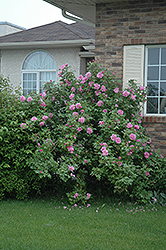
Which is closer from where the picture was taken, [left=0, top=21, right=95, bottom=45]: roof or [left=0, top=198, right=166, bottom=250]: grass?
[left=0, top=198, right=166, bottom=250]: grass

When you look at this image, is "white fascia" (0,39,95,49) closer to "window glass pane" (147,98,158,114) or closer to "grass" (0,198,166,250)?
"window glass pane" (147,98,158,114)

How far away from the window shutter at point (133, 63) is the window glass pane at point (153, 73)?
0.55 ft

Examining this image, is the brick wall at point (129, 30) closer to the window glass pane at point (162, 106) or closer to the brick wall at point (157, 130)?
the brick wall at point (157, 130)

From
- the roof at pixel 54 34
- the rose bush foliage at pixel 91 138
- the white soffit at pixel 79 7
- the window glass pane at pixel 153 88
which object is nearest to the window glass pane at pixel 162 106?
the window glass pane at pixel 153 88

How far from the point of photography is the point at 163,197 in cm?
626

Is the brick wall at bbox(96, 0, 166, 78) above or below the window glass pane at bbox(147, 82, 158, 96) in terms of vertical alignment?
above

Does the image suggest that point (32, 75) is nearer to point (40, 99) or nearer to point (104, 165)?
point (40, 99)

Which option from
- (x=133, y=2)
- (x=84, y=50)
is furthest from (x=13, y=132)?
(x=84, y=50)

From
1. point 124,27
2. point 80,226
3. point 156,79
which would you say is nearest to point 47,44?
point 124,27

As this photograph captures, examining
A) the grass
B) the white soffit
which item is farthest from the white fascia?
the grass

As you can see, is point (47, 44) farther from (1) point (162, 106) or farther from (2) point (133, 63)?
(1) point (162, 106)

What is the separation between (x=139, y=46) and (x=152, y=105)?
1.18m

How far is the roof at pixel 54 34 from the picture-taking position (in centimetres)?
1291

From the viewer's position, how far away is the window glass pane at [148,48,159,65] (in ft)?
23.2
